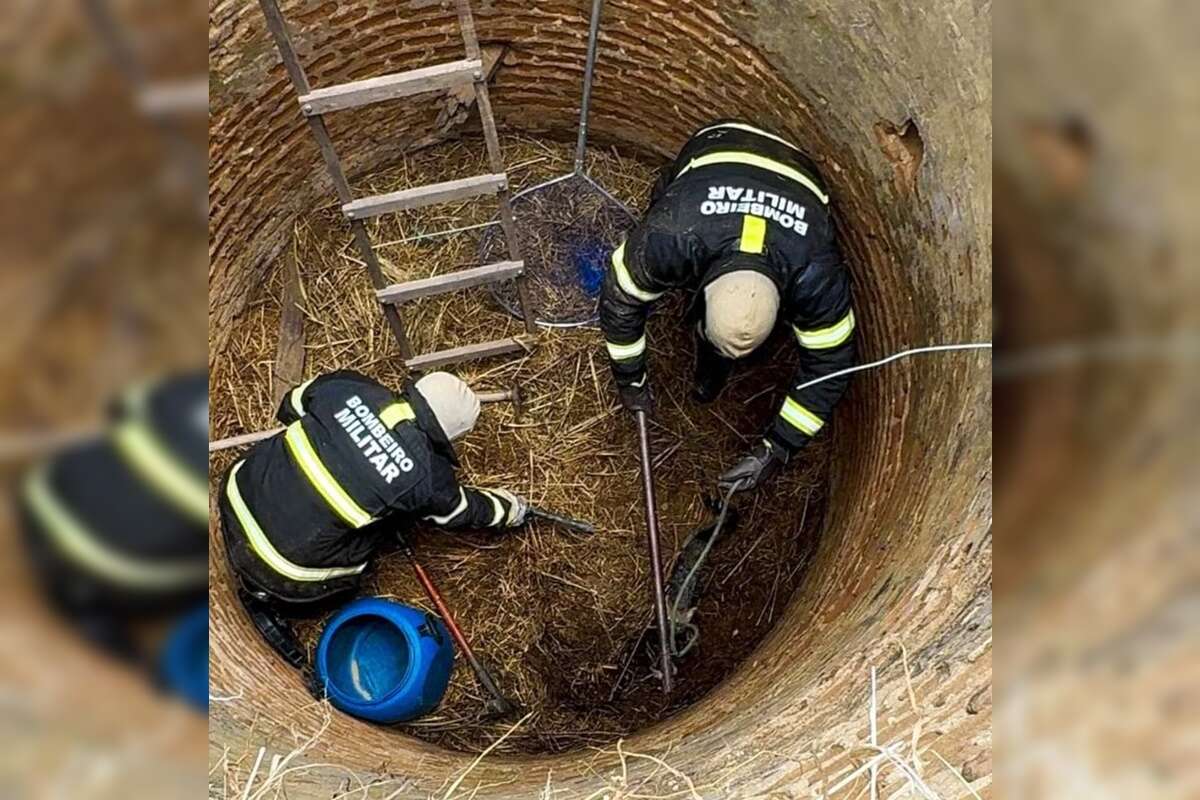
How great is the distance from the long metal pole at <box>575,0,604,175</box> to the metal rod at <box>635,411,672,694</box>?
35.5 inches

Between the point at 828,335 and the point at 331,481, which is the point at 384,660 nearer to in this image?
the point at 331,481

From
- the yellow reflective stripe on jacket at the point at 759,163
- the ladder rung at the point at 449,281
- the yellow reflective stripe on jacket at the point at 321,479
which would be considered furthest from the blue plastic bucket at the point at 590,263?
the yellow reflective stripe on jacket at the point at 321,479

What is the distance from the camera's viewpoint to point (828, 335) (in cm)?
221

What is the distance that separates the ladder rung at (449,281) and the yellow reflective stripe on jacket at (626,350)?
1.33 feet

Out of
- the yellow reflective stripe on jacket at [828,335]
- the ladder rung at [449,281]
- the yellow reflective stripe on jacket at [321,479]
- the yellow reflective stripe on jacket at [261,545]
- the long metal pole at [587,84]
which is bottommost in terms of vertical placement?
the yellow reflective stripe on jacket at [261,545]

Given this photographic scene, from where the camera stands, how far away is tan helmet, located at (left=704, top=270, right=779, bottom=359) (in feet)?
6.67

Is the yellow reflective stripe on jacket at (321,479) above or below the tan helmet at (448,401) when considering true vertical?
below

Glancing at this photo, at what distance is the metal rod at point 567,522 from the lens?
9.37ft

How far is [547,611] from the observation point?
2.88m

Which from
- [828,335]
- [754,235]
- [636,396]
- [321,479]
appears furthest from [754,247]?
[321,479]
